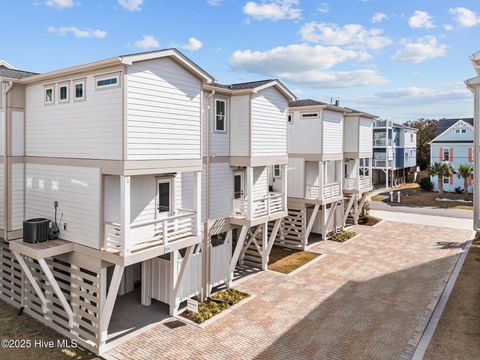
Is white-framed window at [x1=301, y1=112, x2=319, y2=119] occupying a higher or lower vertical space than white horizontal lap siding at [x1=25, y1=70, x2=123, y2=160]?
higher

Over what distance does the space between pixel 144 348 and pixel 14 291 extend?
7.30 metres

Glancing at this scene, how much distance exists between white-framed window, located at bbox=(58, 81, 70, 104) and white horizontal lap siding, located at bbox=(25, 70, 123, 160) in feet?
0.52

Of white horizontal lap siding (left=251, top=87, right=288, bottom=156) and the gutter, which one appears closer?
the gutter

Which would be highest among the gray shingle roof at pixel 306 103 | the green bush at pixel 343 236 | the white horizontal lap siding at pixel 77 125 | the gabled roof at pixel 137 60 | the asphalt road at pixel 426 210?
the gray shingle roof at pixel 306 103

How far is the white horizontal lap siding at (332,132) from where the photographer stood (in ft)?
80.7

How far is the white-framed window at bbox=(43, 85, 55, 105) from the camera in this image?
13750mm

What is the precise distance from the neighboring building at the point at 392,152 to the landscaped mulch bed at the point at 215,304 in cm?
4176

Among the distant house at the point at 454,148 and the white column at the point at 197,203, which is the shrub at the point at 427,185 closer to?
the distant house at the point at 454,148

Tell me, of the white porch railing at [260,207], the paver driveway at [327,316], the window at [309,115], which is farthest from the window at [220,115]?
the window at [309,115]

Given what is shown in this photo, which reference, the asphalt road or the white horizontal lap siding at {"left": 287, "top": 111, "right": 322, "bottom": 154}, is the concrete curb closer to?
the white horizontal lap siding at {"left": 287, "top": 111, "right": 322, "bottom": 154}

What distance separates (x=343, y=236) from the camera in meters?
27.4

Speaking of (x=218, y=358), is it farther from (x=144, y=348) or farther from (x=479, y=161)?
(x=479, y=161)

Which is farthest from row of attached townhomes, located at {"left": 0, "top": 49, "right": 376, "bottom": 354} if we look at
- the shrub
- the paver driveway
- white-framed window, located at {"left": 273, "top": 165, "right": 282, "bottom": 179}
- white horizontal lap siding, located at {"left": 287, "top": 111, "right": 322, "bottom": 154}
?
the shrub

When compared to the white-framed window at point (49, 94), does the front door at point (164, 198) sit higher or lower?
lower
